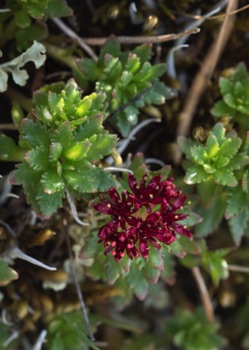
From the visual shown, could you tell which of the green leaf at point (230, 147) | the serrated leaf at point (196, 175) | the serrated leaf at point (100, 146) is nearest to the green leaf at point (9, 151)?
the serrated leaf at point (100, 146)

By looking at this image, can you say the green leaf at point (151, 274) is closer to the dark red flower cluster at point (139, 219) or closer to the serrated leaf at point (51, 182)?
the dark red flower cluster at point (139, 219)

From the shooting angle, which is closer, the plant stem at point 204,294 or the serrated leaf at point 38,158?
the serrated leaf at point 38,158

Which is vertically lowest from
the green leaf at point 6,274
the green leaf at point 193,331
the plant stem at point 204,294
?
the green leaf at point 193,331

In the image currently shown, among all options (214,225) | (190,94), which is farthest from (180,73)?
(214,225)

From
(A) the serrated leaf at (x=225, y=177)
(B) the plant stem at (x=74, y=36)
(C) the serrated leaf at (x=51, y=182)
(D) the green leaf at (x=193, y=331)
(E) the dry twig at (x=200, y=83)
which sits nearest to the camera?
(C) the serrated leaf at (x=51, y=182)

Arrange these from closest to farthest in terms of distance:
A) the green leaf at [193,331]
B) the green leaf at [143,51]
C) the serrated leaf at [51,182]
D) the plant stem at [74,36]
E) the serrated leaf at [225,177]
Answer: the serrated leaf at [51,182] < the serrated leaf at [225,177] < the green leaf at [143,51] < the plant stem at [74,36] < the green leaf at [193,331]

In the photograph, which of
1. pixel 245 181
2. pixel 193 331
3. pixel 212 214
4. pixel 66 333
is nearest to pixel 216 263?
pixel 212 214

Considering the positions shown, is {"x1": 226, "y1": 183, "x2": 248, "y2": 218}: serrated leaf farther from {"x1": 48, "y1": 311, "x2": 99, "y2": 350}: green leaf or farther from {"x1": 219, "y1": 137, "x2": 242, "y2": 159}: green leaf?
{"x1": 48, "y1": 311, "x2": 99, "y2": 350}: green leaf
